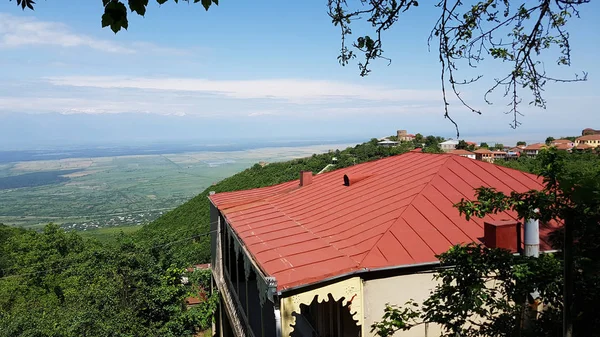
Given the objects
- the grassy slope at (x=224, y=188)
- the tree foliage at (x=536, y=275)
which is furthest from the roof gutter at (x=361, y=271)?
the grassy slope at (x=224, y=188)

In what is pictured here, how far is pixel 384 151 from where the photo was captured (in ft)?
148

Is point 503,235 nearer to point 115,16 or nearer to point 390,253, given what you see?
point 390,253

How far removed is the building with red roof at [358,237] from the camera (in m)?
6.54

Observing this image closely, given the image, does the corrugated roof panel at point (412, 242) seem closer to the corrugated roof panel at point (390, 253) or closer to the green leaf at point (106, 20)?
the corrugated roof panel at point (390, 253)

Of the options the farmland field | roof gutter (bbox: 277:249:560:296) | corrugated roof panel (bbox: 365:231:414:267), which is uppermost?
corrugated roof panel (bbox: 365:231:414:267)

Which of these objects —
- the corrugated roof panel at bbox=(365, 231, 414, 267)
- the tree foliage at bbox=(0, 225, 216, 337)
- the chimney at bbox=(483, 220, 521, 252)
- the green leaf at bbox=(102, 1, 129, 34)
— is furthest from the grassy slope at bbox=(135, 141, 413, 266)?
the green leaf at bbox=(102, 1, 129, 34)

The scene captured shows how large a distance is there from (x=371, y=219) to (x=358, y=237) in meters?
0.80

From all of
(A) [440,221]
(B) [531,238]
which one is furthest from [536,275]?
(A) [440,221]

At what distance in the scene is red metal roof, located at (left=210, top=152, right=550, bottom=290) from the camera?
695 cm

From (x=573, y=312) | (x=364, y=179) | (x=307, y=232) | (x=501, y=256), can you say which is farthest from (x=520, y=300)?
(x=364, y=179)

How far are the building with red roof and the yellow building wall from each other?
2 cm

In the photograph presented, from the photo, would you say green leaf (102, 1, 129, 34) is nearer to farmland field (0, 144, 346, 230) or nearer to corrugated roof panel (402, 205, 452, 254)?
corrugated roof panel (402, 205, 452, 254)

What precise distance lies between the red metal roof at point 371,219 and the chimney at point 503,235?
58 centimetres

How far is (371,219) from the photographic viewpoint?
27.9 feet
